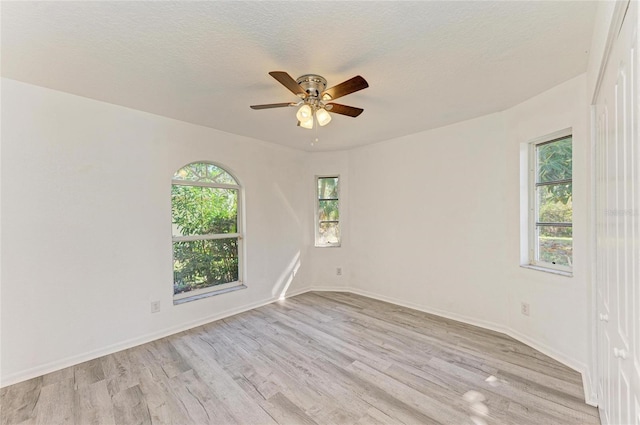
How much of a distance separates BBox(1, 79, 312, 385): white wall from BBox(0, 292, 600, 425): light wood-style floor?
0.26m

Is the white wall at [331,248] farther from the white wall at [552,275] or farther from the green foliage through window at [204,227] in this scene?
the white wall at [552,275]

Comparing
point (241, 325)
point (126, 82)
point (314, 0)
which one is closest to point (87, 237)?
point (126, 82)

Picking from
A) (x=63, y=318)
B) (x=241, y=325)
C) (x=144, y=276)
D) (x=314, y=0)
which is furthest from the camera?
(x=241, y=325)

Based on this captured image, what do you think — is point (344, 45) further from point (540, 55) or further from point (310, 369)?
point (310, 369)

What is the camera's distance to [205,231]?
351 centimetres

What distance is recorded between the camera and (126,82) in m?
2.26

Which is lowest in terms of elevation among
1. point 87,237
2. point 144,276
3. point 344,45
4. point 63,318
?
point 63,318

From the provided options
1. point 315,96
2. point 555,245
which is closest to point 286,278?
point 315,96

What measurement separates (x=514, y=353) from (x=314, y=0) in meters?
3.33

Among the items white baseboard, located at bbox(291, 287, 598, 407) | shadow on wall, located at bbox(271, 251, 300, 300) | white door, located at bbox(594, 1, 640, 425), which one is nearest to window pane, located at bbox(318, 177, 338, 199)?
shadow on wall, located at bbox(271, 251, 300, 300)

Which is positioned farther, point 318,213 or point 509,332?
point 318,213

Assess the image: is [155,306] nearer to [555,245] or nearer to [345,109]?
[345,109]

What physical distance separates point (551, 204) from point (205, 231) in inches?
156

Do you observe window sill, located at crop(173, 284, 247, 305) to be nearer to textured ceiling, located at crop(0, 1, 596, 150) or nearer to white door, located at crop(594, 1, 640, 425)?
textured ceiling, located at crop(0, 1, 596, 150)
